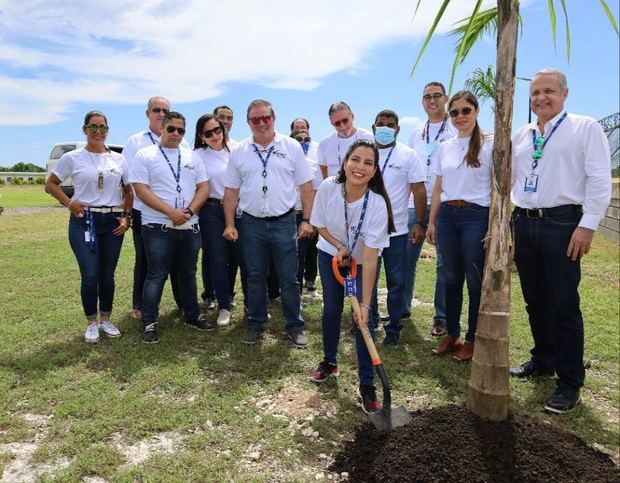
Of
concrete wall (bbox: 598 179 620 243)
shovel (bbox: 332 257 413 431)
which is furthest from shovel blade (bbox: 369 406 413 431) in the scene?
concrete wall (bbox: 598 179 620 243)

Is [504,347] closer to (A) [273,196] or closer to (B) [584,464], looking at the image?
(B) [584,464]

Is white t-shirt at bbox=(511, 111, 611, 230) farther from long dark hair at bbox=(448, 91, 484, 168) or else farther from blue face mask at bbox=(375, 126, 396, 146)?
blue face mask at bbox=(375, 126, 396, 146)

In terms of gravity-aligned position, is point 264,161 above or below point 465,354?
above

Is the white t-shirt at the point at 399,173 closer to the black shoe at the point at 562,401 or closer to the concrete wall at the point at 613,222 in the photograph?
the black shoe at the point at 562,401

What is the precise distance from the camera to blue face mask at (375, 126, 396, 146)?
16.1ft

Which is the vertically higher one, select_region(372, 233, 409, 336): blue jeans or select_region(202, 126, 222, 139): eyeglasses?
select_region(202, 126, 222, 139): eyeglasses

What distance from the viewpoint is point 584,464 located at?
9.66 feet

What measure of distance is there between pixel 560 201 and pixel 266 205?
8.69 feet

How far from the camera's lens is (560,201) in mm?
3709

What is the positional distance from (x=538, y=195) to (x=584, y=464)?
190 cm

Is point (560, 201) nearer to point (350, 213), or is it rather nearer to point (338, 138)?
point (350, 213)

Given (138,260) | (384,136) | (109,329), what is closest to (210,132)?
(138,260)

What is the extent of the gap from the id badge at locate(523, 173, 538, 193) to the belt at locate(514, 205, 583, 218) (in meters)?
0.16

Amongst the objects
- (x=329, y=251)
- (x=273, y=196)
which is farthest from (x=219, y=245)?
(x=329, y=251)
